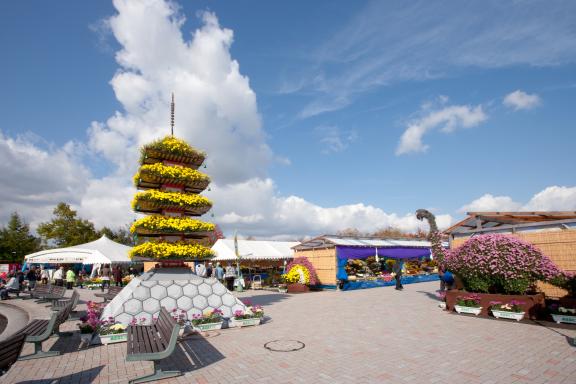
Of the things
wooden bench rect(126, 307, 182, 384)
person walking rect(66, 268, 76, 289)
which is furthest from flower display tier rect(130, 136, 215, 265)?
person walking rect(66, 268, 76, 289)

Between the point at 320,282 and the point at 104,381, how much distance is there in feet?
58.4

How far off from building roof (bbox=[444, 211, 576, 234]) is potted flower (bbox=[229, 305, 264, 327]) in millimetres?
10249

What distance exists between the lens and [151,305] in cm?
997

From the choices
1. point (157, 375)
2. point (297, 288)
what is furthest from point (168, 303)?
point (297, 288)

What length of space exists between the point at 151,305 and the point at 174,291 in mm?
825

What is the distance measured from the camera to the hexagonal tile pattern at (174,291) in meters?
10.5

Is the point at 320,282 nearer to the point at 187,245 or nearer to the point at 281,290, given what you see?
the point at 281,290

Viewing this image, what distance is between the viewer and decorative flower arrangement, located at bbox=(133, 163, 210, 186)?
11.5 metres

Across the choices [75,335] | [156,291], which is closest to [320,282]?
[156,291]

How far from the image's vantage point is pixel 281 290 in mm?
22250

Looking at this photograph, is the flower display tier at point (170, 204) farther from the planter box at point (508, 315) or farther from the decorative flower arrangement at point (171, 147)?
the planter box at point (508, 315)

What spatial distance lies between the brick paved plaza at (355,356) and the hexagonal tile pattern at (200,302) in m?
1.34

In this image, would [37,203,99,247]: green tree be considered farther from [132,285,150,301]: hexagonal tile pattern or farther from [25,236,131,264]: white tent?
[132,285,150,301]: hexagonal tile pattern

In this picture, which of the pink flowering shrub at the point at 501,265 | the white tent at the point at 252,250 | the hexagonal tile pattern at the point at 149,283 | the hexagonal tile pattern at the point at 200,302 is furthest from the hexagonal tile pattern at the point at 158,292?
the white tent at the point at 252,250
